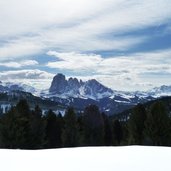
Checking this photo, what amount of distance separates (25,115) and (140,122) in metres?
16.7

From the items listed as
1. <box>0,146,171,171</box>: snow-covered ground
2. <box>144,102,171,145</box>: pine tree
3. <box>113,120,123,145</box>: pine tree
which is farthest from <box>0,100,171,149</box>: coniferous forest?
<box>0,146,171,171</box>: snow-covered ground

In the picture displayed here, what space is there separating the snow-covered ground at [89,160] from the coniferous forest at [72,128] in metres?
37.7

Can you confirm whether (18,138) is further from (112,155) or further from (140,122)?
(112,155)

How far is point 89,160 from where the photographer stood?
34.9 ft

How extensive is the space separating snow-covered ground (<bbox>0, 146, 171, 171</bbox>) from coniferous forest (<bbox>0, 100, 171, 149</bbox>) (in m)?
37.7

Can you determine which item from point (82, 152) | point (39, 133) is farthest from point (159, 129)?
point (82, 152)

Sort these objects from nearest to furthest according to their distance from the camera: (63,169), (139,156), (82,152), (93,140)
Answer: (63,169), (139,156), (82,152), (93,140)

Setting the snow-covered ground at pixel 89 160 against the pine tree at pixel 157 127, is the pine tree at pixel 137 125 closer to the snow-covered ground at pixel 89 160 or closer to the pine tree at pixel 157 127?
the pine tree at pixel 157 127

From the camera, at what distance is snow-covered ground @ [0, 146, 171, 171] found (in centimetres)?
976

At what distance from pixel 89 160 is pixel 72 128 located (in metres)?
49.5

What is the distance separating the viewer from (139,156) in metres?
11.2

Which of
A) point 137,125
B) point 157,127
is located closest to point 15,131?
point 137,125

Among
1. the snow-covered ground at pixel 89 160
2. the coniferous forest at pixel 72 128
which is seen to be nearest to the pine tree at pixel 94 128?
the coniferous forest at pixel 72 128

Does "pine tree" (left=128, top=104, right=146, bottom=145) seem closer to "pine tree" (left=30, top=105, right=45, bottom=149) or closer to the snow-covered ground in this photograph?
"pine tree" (left=30, top=105, right=45, bottom=149)
